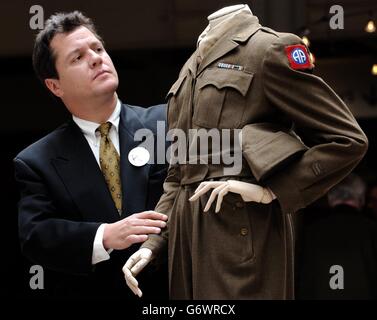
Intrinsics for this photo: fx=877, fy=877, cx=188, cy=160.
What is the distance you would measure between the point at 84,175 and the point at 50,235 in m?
0.29

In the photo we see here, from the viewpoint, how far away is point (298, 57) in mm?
3008

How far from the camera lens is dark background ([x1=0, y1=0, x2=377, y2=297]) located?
4.64 m

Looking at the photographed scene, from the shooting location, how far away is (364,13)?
4.74 m

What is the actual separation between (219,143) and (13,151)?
2346 millimetres

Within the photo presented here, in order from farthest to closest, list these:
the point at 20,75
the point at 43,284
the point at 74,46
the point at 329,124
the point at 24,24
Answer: the point at 20,75 < the point at 24,24 < the point at 43,284 < the point at 74,46 < the point at 329,124

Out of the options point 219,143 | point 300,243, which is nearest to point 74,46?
point 219,143

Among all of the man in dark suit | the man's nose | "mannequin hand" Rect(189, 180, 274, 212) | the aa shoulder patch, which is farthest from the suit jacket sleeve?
the aa shoulder patch

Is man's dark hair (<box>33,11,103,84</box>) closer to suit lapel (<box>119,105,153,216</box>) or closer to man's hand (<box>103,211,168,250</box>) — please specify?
suit lapel (<box>119,105,153,216</box>)

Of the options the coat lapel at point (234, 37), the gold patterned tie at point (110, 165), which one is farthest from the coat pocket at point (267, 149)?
the gold patterned tie at point (110, 165)

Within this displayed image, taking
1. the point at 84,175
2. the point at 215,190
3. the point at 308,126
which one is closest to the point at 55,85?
the point at 84,175

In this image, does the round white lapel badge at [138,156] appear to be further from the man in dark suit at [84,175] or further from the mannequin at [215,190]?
the mannequin at [215,190]

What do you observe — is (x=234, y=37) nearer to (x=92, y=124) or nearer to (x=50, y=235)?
(x=92, y=124)

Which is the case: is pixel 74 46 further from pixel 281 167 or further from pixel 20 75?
pixel 20 75
